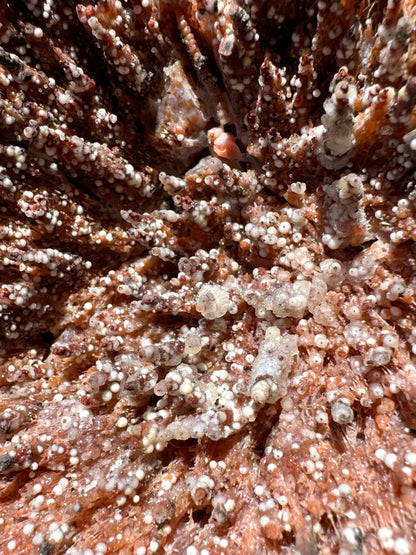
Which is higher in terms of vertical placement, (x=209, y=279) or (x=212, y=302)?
(x=209, y=279)

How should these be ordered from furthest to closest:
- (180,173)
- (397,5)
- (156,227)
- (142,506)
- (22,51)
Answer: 1. (180,173)
2. (156,227)
3. (22,51)
4. (142,506)
5. (397,5)

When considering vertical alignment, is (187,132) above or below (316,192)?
above

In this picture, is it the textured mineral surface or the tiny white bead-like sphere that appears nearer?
the textured mineral surface

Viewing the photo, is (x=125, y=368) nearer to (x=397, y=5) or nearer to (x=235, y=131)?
(x=235, y=131)

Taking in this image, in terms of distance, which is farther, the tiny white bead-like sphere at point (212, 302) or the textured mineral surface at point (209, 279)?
the tiny white bead-like sphere at point (212, 302)

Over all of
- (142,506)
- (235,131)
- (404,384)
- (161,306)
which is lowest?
(142,506)

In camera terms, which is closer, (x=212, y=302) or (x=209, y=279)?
(x=212, y=302)

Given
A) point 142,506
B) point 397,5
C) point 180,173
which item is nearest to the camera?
point 397,5

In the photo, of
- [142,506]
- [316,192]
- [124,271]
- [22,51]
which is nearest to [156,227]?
[124,271]
